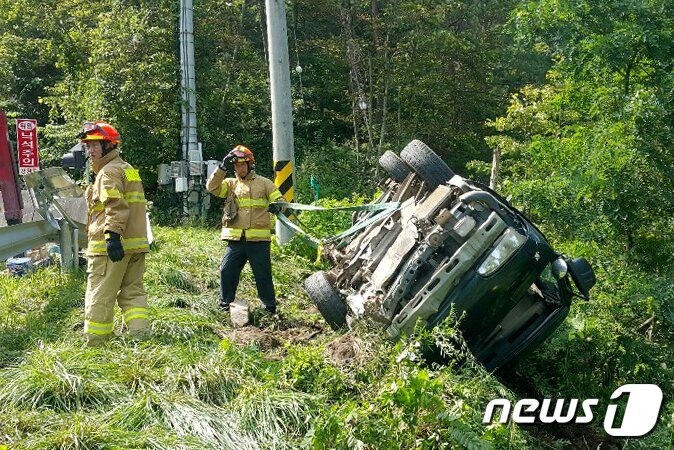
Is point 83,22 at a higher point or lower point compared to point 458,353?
higher

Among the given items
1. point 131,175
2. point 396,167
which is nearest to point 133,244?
point 131,175

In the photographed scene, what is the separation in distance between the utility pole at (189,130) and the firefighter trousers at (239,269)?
23.8 feet

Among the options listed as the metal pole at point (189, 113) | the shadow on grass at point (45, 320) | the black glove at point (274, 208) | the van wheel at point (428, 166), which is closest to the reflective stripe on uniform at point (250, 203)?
the black glove at point (274, 208)

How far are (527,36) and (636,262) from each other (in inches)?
124

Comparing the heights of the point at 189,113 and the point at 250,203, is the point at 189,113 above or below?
below

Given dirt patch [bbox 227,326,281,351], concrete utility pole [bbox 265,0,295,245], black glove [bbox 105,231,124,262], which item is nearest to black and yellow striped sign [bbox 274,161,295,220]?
concrete utility pole [bbox 265,0,295,245]

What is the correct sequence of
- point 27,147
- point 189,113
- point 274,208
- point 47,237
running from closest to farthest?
point 274,208 → point 47,237 → point 27,147 → point 189,113

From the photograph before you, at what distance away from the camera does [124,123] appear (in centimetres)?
1523

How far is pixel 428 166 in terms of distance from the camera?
5.73 meters

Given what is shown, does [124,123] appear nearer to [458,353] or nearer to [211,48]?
[211,48]

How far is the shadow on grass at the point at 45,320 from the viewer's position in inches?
210

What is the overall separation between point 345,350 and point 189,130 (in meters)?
10.2

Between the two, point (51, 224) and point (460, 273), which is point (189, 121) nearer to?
point (51, 224)

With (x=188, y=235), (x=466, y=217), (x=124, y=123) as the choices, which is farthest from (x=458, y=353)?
(x=124, y=123)
